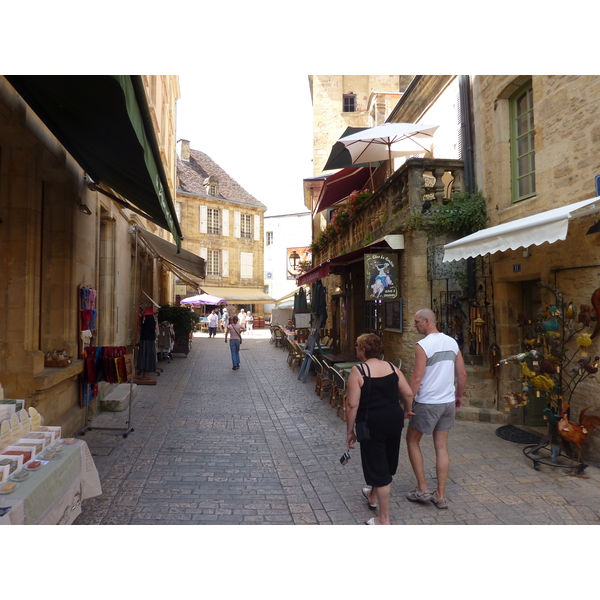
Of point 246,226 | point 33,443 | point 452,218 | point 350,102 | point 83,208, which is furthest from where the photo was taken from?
point 246,226

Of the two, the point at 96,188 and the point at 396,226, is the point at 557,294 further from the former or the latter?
the point at 96,188

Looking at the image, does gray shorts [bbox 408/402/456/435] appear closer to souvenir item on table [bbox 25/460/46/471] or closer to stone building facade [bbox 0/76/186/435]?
souvenir item on table [bbox 25/460/46/471]

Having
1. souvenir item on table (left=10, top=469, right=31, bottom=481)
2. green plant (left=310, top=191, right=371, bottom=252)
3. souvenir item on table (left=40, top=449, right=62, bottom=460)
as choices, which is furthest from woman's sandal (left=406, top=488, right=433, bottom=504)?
green plant (left=310, top=191, right=371, bottom=252)

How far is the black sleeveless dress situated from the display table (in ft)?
6.88

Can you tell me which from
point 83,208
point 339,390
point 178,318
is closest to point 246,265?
point 178,318

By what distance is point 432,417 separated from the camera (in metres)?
3.81

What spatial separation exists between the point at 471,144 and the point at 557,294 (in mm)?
3299

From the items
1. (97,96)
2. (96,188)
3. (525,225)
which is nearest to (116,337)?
(96,188)

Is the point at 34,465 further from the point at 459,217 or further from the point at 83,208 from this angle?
the point at 459,217

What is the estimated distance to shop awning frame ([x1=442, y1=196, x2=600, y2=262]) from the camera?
3949mm

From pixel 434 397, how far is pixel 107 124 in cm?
346

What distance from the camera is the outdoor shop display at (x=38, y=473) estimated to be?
2557 mm

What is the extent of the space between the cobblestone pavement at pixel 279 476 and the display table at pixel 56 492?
0.30m

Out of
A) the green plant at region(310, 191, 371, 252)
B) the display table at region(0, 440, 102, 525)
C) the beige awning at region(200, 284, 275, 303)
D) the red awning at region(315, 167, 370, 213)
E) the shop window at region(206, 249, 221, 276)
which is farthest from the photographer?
the shop window at region(206, 249, 221, 276)
